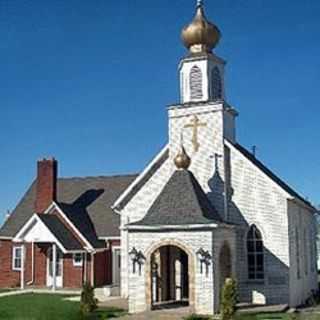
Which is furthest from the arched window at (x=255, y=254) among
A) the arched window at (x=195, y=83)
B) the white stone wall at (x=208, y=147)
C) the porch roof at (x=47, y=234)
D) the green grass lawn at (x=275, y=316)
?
the porch roof at (x=47, y=234)

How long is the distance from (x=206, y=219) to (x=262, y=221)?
419cm

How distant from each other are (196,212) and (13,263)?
1734cm

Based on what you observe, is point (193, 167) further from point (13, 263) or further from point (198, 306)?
point (13, 263)

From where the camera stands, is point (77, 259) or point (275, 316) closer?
point (275, 316)

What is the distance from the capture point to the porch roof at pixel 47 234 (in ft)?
116

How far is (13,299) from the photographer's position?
29.5m

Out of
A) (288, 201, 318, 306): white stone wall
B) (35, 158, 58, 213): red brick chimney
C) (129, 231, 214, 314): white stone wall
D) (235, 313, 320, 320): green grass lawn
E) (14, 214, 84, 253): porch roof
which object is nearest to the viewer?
(235, 313, 320, 320): green grass lawn

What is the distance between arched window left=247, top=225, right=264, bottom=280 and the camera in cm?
2805

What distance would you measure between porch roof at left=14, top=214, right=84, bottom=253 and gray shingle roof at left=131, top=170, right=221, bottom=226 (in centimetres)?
1073

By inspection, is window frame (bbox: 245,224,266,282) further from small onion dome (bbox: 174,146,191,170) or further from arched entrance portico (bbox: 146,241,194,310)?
small onion dome (bbox: 174,146,191,170)

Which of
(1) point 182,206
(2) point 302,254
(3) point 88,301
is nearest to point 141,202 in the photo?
(1) point 182,206

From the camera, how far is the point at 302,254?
3120 cm

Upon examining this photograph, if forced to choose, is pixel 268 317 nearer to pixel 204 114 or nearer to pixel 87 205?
pixel 204 114

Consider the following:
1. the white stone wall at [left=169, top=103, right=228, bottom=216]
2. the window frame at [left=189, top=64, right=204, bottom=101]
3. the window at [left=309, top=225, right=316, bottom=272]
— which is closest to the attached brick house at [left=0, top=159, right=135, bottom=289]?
the white stone wall at [left=169, top=103, right=228, bottom=216]
